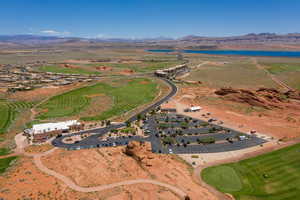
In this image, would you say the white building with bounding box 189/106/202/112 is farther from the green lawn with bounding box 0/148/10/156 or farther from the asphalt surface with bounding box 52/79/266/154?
the green lawn with bounding box 0/148/10/156

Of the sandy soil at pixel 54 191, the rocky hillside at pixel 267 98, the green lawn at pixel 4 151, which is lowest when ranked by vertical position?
the green lawn at pixel 4 151

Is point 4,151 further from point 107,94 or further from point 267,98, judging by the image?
point 267,98

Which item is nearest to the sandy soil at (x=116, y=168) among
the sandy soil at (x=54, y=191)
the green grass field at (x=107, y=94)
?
the sandy soil at (x=54, y=191)

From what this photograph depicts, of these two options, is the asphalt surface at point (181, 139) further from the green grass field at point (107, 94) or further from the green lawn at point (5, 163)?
the green grass field at point (107, 94)

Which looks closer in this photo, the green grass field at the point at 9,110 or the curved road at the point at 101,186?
the curved road at the point at 101,186

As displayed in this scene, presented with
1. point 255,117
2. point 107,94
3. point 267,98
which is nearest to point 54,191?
point 255,117

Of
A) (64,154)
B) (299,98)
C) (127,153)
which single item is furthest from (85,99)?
(299,98)

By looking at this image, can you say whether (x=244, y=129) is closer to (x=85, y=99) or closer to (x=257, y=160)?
(x=257, y=160)

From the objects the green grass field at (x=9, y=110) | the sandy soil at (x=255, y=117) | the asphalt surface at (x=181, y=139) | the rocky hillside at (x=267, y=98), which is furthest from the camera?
the rocky hillside at (x=267, y=98)
